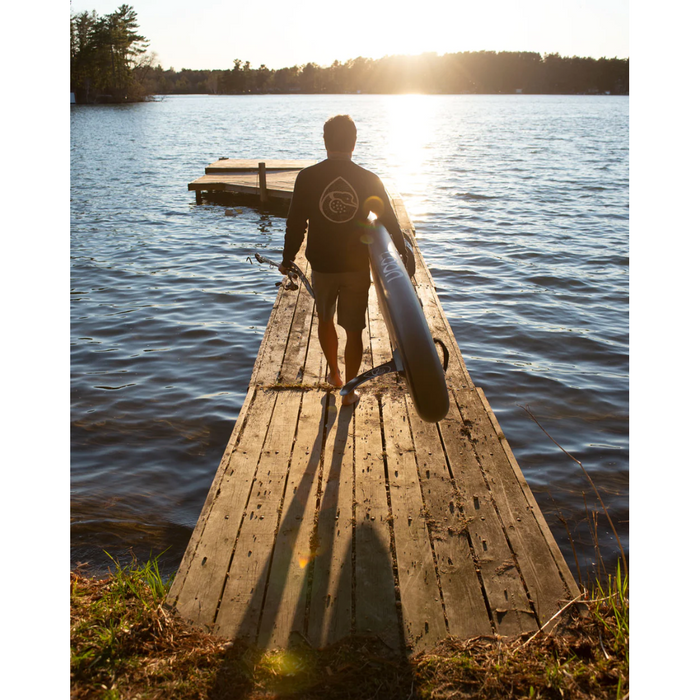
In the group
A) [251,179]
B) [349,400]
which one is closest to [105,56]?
[251,179]

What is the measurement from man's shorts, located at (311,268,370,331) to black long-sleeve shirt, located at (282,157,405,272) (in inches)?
3.0

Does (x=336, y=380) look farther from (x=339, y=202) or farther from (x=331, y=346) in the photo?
(x=339, y=202)

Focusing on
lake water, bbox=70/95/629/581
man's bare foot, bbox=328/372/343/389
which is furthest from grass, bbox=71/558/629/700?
man's bare foot, bbox=328/372/343/389

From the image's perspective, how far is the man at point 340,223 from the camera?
14.6ft

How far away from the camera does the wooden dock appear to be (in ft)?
9.47

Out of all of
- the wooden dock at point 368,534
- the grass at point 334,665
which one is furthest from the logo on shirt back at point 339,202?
the grass at point 334,665

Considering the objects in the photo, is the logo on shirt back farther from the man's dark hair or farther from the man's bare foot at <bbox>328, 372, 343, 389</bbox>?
the man's bare foot at <bbox>328, 372, 343, 389</bbox>

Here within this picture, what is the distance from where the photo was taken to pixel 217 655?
2.61m

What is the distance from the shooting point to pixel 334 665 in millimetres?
2598

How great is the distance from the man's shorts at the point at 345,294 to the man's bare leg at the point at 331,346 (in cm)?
16

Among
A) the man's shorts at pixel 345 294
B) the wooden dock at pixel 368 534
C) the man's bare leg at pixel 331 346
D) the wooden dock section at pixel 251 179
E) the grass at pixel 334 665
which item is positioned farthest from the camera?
the wooden dock section at pixel 251 179

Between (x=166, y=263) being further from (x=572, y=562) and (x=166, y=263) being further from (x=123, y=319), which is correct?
(x=572, y=562)

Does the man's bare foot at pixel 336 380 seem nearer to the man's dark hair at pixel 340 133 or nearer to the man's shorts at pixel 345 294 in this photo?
the man's shorts at pixel 345 294

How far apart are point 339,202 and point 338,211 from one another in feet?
0.22
